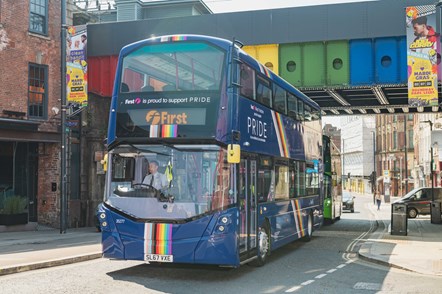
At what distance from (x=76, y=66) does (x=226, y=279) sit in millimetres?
15028

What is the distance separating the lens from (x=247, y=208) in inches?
430

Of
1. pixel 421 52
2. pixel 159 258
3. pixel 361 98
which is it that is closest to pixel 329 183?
pixel 361 98

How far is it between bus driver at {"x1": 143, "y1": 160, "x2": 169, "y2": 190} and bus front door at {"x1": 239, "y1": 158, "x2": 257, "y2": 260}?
5.05 feet

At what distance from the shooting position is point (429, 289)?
9797mm

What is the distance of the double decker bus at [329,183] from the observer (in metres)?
26.1

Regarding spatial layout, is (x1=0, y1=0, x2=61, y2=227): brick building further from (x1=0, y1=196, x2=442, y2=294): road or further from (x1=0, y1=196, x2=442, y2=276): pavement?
(x1=0, y1=196, x2=442, y2=294): road

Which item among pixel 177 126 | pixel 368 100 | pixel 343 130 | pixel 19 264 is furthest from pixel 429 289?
pixel 343 130

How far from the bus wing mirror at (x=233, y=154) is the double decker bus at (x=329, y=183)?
15623 millimetres

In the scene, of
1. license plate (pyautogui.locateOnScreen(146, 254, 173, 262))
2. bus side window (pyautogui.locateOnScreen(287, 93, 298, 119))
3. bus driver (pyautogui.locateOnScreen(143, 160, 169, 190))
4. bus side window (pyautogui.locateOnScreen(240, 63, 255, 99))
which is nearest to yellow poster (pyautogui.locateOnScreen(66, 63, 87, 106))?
bus side window (pyautogui.locateOnScreen(287, 93, 298, 119))

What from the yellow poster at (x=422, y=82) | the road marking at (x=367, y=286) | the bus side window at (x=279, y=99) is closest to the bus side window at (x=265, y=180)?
the bus side window at (x=279, y=99)

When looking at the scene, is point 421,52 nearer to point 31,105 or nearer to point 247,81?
point 247,81

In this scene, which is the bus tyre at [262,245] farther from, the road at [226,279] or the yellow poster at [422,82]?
the yellow poster at [422,82]

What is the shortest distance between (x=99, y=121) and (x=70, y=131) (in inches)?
105

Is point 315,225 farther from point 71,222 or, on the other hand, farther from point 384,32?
point 71,222
